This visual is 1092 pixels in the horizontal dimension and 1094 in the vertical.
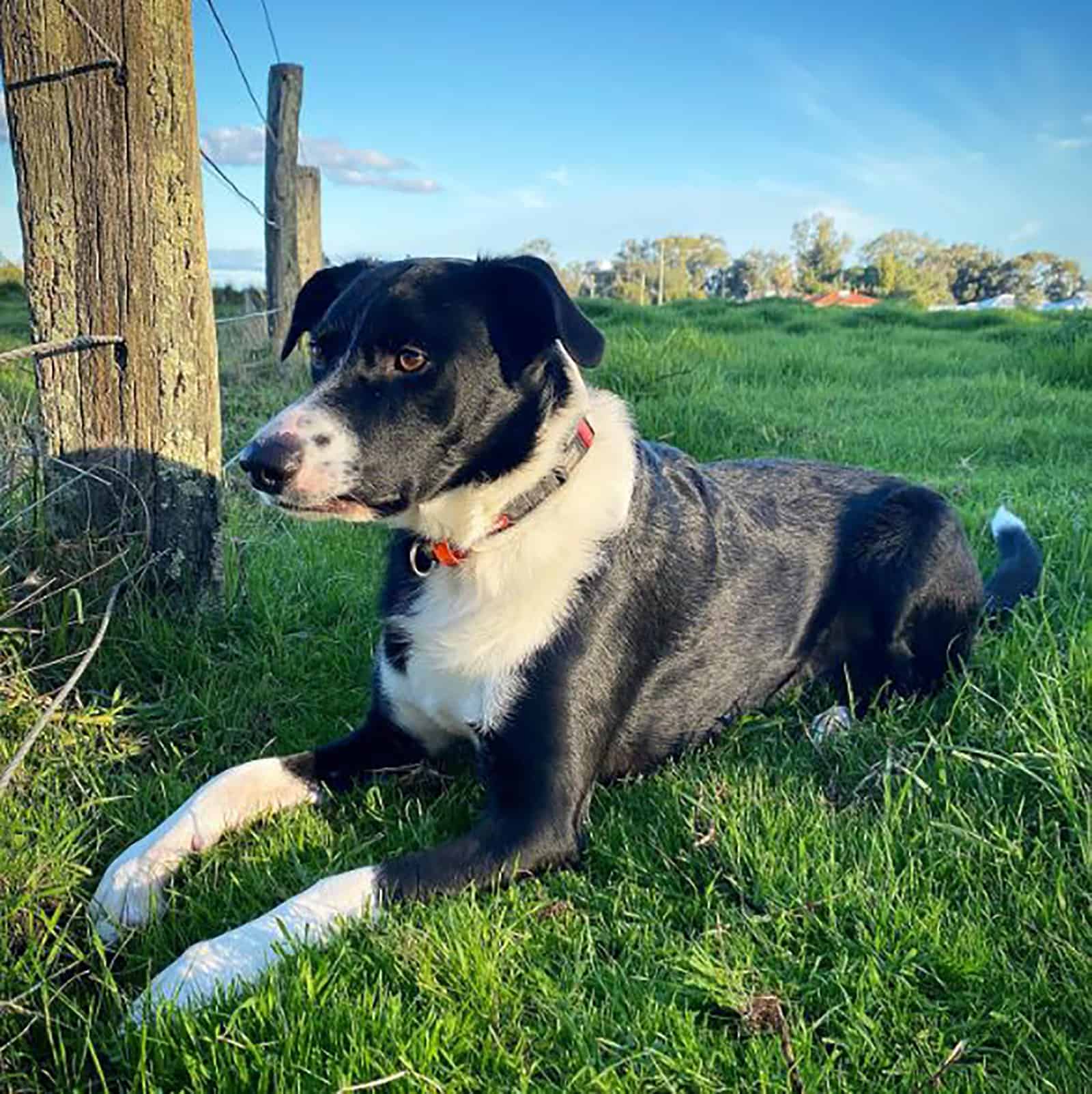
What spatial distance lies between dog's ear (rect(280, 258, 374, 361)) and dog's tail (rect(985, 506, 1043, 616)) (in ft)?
7.67

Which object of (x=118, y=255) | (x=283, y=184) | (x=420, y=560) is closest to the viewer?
(x=420, y=560)

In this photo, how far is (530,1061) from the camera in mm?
1677

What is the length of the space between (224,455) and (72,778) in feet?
10.7

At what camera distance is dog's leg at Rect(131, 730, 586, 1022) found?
5.91 ft

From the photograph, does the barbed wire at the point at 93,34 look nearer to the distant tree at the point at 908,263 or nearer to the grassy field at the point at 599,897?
the grassy field at the point at 599,897

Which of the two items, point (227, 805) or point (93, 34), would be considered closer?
point (227, 805)

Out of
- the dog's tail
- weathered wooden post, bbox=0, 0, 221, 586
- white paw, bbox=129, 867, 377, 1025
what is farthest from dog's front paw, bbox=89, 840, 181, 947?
the dog's tail

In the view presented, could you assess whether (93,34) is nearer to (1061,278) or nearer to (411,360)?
(411,360)

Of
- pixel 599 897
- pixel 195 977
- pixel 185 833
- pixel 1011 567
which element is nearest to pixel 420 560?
pixel 185 833

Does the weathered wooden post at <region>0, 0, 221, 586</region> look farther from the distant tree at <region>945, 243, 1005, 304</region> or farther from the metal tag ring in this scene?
the distant tree at <region>945, 243, 1005, 304</region>

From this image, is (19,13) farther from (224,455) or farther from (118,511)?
(224,455)

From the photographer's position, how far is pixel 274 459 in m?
2.15

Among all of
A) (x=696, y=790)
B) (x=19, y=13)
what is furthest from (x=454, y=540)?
(x=19, y=13)

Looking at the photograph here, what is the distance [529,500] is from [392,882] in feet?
3.07
